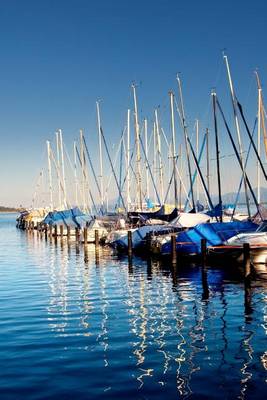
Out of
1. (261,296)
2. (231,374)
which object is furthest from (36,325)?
(261,296)

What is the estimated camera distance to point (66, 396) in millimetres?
10078

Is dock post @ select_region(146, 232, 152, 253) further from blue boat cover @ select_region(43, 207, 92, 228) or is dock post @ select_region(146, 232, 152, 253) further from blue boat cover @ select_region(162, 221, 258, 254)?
blue boat cover @ select_region(43, 207, 92, 228)

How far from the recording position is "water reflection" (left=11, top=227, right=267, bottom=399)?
1090 centimetres

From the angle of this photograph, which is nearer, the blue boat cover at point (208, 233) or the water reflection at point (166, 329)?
the water reflection at point (166, 329)

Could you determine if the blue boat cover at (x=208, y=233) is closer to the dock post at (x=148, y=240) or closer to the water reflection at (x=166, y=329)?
the dock post at (x=148, y=240)

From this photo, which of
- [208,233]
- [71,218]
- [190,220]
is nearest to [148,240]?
[190,220]

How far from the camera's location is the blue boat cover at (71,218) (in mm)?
67062

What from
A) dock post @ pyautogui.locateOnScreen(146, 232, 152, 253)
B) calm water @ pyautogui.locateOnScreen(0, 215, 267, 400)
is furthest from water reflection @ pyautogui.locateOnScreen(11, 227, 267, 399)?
dock post @ pyautogui.locateOnScreen(146, 232, 152, 253)

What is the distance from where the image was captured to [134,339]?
14414mm

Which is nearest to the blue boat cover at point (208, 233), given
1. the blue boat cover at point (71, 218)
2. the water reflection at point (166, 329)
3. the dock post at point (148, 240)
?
the dock post at point (148, 240)

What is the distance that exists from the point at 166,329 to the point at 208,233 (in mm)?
18765

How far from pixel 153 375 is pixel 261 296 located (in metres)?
11.2

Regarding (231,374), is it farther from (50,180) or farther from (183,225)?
(50,180)

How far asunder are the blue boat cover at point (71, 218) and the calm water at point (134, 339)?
39255mm
